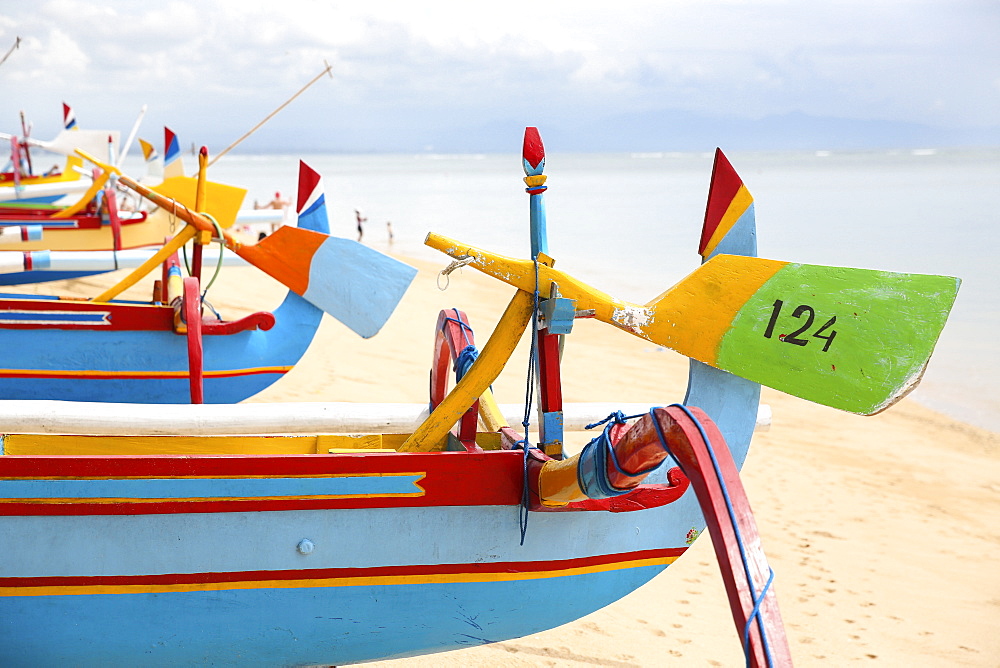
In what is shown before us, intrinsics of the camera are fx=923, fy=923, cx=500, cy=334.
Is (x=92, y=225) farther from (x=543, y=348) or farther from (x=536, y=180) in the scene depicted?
(x=543, y=348)

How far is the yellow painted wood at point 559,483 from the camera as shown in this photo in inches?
93.4

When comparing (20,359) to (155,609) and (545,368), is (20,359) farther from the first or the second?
(545,368)

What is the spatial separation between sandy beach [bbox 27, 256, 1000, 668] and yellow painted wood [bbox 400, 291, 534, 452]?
118 cm

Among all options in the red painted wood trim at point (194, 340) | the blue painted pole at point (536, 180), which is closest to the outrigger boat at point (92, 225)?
the red painted wood trim at point (194, 340)

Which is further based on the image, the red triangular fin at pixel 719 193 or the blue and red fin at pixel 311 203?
the blue and red fin at pixel 311 203

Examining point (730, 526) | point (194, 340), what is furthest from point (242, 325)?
point (730, 526)

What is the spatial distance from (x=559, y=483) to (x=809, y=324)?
0.75 meters

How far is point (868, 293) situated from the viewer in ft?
7.32

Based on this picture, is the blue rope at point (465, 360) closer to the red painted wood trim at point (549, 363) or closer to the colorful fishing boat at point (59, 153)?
the red painted wood trim at point (549, 363)

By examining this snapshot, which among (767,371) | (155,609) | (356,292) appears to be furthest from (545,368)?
(356,292)

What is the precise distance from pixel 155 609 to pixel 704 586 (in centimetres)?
294

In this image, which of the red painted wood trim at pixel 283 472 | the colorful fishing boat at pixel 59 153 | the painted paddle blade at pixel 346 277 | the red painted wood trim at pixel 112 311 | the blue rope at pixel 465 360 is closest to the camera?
the red painted wood trim at pixel 283 472

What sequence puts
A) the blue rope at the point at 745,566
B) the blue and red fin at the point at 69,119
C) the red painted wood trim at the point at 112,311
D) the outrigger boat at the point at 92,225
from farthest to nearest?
the blue and red fin at the point at 69,119
the outrigger boat at the point at 92,225
the red painted wood trim at the point at 112,311
the blue rope at the point at 745,566

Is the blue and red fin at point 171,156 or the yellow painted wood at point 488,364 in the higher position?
the blue and red fin at point 171,156
